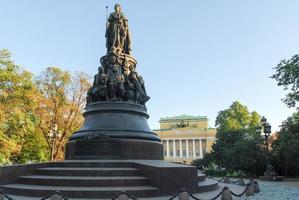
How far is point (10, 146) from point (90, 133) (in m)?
13.7

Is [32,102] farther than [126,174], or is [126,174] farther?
[32,102]

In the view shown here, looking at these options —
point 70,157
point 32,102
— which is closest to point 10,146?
point 32,102

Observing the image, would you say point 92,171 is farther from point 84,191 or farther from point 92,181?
point 84,191

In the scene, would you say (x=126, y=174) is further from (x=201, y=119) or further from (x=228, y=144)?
(x=201, y=119)

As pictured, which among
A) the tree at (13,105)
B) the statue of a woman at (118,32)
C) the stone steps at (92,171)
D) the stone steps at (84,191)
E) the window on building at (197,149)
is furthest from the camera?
the window on building at (197,149)

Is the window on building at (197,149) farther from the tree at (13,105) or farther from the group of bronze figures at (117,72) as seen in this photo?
the group of bronze figures at (117,72)

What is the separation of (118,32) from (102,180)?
902 centimetres

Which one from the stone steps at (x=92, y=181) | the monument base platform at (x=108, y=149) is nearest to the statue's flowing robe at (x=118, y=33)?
the monument base platform at (x=108, y=149)

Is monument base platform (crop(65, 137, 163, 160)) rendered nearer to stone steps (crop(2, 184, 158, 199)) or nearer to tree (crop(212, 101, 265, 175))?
stone steps (crop(2, 184, 158, 199))

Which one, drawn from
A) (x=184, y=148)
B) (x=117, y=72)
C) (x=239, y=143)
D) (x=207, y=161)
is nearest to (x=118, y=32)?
(x=117, y=72)

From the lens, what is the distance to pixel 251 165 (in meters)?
33.8

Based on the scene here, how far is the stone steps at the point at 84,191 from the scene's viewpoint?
8875mm

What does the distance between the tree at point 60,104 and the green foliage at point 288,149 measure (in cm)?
2055

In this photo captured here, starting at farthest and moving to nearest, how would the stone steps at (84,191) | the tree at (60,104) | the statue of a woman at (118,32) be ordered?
the tree at (60,104), the statue of a woman at (118,32), the stone steps at (84,191)
